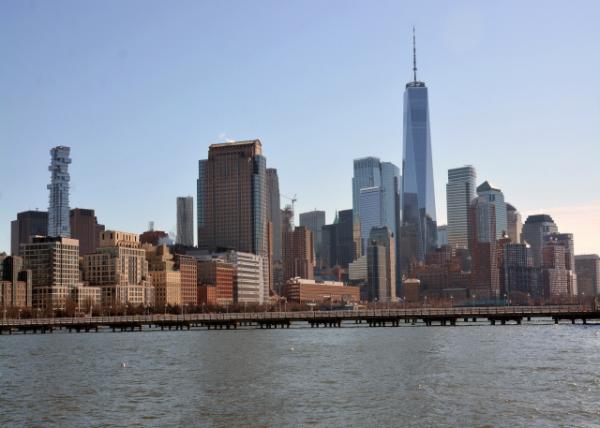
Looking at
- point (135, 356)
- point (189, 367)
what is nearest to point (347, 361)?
point (189, 367)

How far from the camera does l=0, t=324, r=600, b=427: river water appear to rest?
2410 inches

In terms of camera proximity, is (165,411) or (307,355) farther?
(307,355)

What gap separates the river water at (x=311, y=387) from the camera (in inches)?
2410

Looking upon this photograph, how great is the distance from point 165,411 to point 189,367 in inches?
1404

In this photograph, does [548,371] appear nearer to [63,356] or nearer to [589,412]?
[589,412]

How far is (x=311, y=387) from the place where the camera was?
255 ft

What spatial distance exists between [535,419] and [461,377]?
23941 millimetres

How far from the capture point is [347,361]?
10400 centimetres

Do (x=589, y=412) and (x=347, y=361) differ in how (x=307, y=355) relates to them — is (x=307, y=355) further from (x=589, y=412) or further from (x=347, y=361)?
(x=589, y=412)

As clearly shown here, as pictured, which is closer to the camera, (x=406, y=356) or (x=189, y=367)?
(x=189, y=367)

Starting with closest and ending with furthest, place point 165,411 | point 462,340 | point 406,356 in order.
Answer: point 165,411 < point 406,356 < point 462,340

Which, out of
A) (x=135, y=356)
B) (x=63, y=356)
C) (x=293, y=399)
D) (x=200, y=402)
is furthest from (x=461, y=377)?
(x=63, y=356)

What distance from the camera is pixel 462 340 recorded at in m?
144

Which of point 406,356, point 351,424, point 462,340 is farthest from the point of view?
point 462,340
